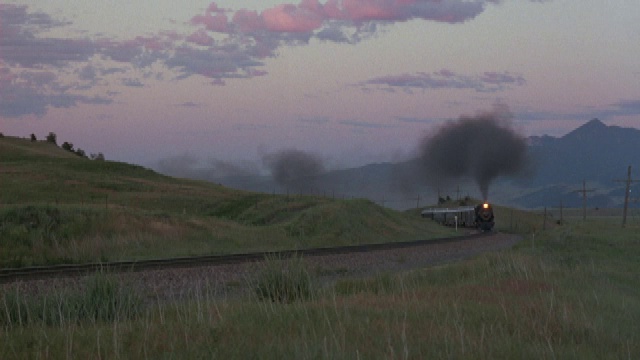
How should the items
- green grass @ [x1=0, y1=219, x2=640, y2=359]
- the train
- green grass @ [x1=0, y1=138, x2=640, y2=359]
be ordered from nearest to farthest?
green grass @ [x1=0, y1=219, x2=640, y2=359] < green grass @ [x1=0, y1=138, x2=640, y2=359] < the train

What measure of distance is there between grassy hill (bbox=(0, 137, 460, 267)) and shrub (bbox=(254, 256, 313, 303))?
14136 mm

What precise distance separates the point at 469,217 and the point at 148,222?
4215cm

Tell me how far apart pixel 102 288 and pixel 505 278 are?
30.5 ft

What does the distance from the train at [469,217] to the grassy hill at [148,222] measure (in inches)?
195

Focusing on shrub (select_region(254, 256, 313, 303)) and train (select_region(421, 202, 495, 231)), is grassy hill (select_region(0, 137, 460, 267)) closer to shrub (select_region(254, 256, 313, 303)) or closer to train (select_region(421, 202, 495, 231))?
train (select_region(421, 202, 495, 231))

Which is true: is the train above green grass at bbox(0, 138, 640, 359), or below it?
below

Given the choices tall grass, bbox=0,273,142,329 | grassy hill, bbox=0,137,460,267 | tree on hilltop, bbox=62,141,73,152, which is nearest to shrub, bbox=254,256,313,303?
tall grass, bbox=0,273,142,329

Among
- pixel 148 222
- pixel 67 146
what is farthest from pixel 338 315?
pixel 67 146

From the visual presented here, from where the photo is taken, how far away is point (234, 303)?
39.5 feet

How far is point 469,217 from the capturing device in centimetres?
7056

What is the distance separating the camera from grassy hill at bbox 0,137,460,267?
2822 centimetres

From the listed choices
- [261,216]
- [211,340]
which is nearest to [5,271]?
[211,340]

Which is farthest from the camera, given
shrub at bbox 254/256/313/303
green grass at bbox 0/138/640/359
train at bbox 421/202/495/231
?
train at bbox 421/202/495/231

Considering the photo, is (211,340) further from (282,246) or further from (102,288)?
(282,246)
